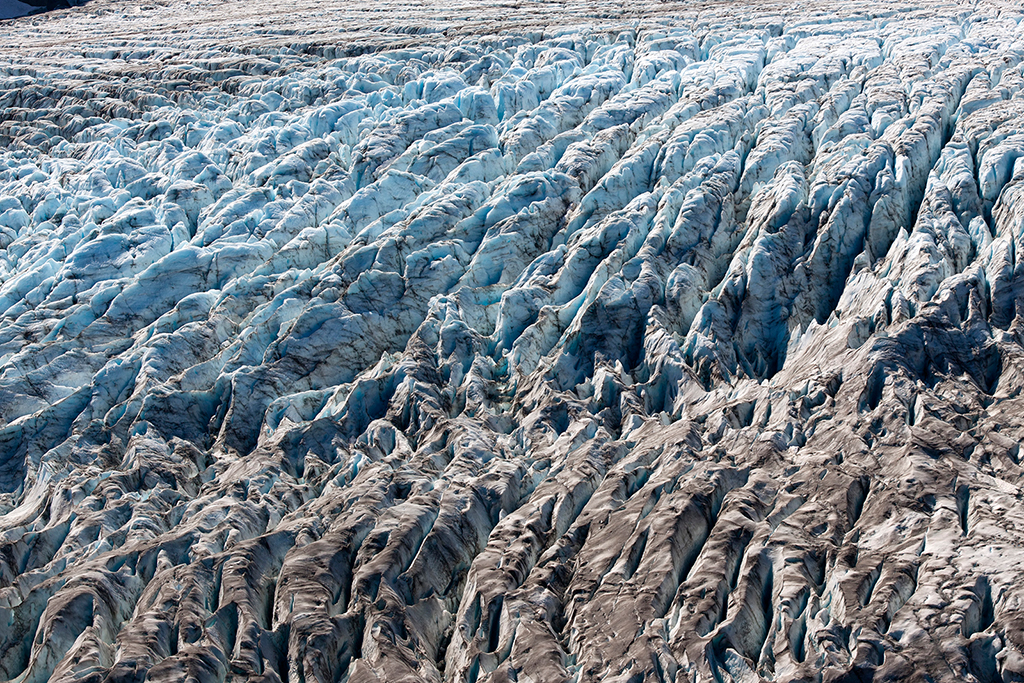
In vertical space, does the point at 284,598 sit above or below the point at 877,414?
below

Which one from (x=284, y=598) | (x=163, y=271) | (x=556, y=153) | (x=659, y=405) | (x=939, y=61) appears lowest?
(x=284, y=598)

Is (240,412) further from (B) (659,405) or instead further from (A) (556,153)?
(A) (556,153)

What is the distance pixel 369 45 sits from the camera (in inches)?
1239

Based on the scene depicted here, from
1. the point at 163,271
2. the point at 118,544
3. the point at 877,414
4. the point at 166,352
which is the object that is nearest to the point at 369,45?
the point at 163,271

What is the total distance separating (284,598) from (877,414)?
11.0 meters

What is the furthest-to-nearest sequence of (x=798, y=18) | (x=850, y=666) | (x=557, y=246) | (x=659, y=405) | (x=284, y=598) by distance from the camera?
(x=798, y=18) < (x=557, y=246) < (x=659, y=405) < (x=284, y=598) < (x=850, y=666)

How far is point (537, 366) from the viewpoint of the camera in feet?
58.6

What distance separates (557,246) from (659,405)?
5.79 m

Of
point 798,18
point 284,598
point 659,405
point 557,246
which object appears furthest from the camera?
point 798,18

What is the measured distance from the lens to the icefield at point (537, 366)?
1266cm

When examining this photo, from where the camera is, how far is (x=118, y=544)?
15156 mm

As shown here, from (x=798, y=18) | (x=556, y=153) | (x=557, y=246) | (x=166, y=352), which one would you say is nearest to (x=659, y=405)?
(x=557, y=246)

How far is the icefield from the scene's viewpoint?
12.7m

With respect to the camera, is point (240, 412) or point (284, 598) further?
point (240, 412)
